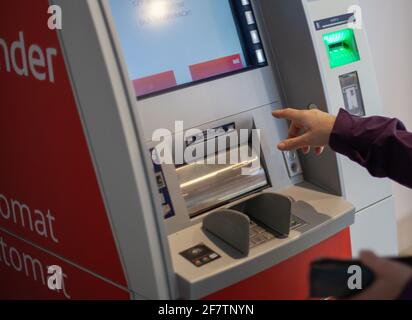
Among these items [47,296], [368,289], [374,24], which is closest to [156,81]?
[47,296]

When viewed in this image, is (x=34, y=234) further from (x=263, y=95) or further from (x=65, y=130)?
(x=263, y=95)

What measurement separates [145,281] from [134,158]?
1.08ft

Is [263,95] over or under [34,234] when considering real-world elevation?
over

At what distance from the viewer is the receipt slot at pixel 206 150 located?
1.24 metres

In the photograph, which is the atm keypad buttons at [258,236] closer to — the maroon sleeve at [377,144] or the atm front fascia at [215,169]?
the atm front fascia at [215,169]

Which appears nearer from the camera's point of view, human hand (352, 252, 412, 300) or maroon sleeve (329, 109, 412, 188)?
human hand (352, 252, 412, 300)

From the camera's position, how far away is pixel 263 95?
175cm

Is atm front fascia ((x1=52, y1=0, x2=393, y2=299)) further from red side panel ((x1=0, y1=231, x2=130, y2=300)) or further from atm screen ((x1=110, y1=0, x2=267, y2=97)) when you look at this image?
red side panel ((x1=0, y1=231, x2=130, y2=300))

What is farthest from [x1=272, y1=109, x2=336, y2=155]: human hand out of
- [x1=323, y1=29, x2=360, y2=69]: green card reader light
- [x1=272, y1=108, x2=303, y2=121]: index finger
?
[x1=323, y1=29, x2=360, y2=69]: green card reader light

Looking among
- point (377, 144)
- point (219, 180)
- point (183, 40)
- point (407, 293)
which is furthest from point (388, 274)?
point (183, 40)

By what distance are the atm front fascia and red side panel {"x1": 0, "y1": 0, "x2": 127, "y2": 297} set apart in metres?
0.06

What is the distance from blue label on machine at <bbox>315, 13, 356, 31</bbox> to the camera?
182cm

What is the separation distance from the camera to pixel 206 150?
1.61 metres

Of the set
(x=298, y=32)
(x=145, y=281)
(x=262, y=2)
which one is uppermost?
(x=262, y=2)
